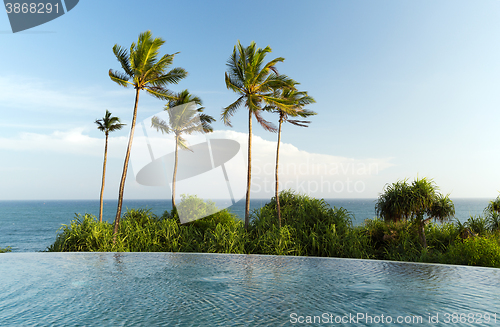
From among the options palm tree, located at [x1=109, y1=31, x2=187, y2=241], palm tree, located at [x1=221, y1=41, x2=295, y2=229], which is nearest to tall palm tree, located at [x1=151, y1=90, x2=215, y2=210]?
palm tree, located at [x1=221, y1=41, x2=295, y2=229]

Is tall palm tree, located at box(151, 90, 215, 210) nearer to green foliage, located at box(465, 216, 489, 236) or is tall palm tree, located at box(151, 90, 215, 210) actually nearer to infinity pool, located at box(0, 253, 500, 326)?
infinity pool, located at box(0, 253, 500, 326)

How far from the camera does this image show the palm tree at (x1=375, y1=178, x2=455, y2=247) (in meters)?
10.3

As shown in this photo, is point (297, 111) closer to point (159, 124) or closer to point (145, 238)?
point (145, 238)

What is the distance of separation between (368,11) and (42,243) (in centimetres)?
4454

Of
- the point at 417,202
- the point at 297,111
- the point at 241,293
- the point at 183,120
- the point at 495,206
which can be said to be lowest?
the point at 241,293

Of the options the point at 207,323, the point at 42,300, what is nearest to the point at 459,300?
the point at 207,323

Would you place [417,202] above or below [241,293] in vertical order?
above

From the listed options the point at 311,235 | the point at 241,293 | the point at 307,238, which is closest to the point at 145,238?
the point at 307,238

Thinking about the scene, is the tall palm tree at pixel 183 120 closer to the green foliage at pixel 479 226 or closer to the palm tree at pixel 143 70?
the palm tree at pixel 143 70

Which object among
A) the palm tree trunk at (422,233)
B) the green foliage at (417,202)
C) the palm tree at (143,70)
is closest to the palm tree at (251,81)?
the palm tree at (143,70)

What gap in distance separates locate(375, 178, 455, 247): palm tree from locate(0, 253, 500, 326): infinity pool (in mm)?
4422

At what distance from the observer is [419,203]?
33.8ft

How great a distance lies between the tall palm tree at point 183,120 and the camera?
17.5 metres

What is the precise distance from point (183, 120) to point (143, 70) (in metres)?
7.11
